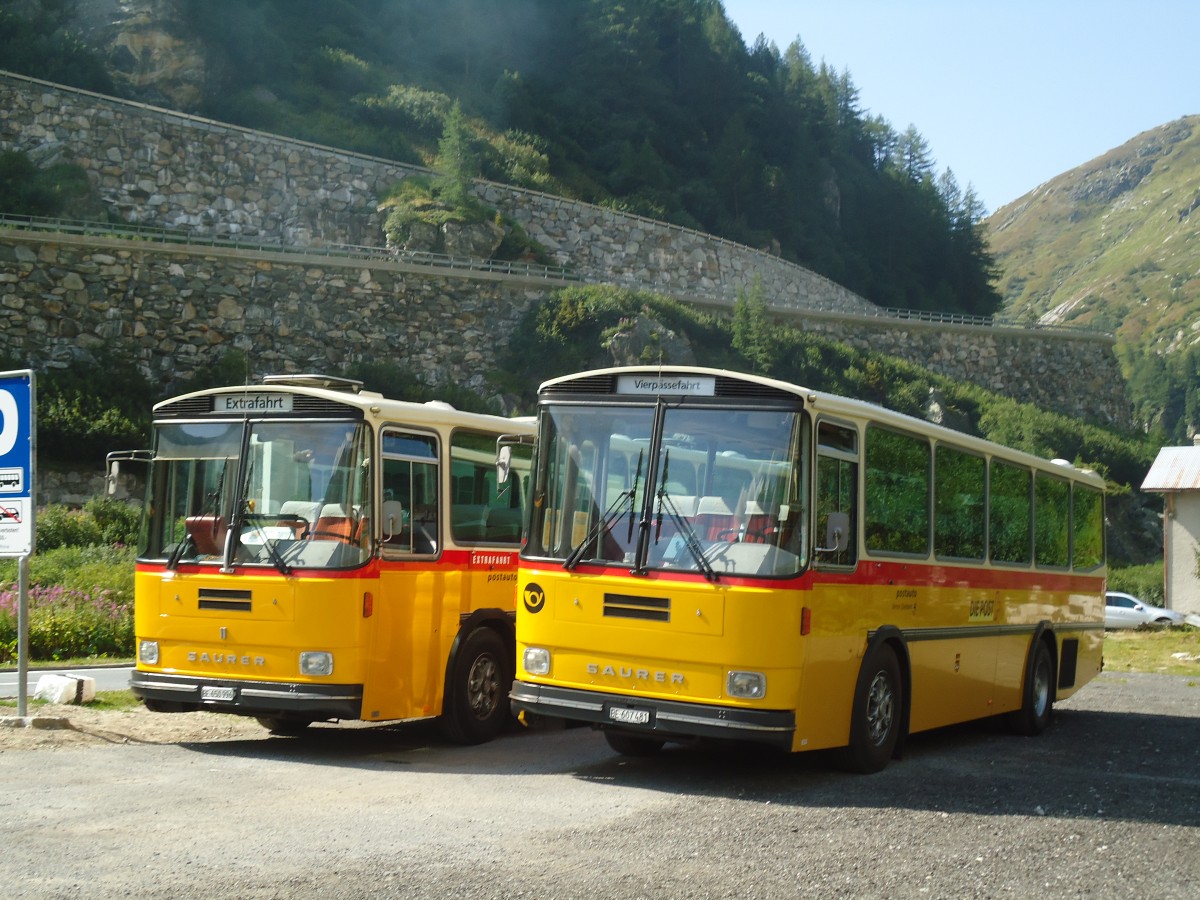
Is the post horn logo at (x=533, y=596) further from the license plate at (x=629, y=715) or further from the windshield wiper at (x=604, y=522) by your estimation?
the license plate at (x=629, y=715)

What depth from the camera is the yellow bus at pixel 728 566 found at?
941 cm

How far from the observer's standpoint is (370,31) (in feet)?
330

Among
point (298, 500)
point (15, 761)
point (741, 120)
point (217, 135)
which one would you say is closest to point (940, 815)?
point (298, 500)

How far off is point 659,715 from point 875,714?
203cm

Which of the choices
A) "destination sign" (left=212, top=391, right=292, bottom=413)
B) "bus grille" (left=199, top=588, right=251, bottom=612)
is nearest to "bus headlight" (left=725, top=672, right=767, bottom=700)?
"bus grille" (left=199, top=588, right=251, bottom=612)

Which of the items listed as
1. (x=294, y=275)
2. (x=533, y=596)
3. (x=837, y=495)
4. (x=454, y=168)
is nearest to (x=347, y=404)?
(x=533, y=596)

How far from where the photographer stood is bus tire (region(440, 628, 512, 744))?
39.3 ft

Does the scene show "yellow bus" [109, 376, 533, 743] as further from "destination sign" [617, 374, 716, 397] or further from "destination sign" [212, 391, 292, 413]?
"destination sign" [617, 374, 716, 397]

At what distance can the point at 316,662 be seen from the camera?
10742 mm

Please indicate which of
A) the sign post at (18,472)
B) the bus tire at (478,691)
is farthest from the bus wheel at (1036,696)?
the sign post at (18,472)

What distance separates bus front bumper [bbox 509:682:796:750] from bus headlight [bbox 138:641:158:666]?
3.34 metres

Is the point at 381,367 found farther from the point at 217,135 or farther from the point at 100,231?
the point at 217,135

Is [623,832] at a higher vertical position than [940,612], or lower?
lower

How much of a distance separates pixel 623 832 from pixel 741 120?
111 meters
